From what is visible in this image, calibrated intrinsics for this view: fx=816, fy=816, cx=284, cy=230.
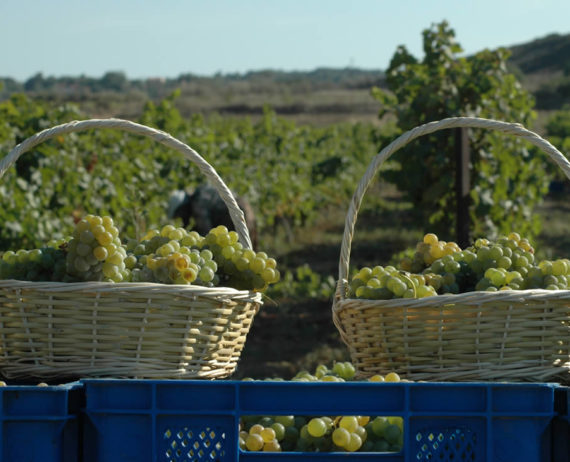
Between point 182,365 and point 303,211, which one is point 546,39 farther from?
point 182,365

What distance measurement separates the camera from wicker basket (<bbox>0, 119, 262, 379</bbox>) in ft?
5.87

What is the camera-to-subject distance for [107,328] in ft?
5.88

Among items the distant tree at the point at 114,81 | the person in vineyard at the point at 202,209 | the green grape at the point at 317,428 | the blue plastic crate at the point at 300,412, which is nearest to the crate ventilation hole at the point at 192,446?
the blue plastic crate at the point at 300,412

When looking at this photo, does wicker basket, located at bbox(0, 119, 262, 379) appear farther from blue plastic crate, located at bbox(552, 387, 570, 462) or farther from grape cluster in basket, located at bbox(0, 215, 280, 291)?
blue plastic crate, located at bbox(552, 387, 570, 462)

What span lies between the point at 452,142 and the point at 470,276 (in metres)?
5.54

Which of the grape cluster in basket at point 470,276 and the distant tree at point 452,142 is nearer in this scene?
the grape cluster in basket at point 470,276

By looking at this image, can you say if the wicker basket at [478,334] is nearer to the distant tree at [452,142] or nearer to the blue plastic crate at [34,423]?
the blue plastic crate at [34,423]

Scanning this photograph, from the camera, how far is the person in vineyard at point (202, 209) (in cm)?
971

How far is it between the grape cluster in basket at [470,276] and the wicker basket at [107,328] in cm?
34

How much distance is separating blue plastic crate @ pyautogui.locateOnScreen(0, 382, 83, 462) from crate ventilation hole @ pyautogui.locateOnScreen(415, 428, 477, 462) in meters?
0.67

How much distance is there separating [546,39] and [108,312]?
245 ft

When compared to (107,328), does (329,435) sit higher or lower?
lower

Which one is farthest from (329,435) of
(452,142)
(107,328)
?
(452,142)

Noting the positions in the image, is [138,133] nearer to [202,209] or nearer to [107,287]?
[107,287]
